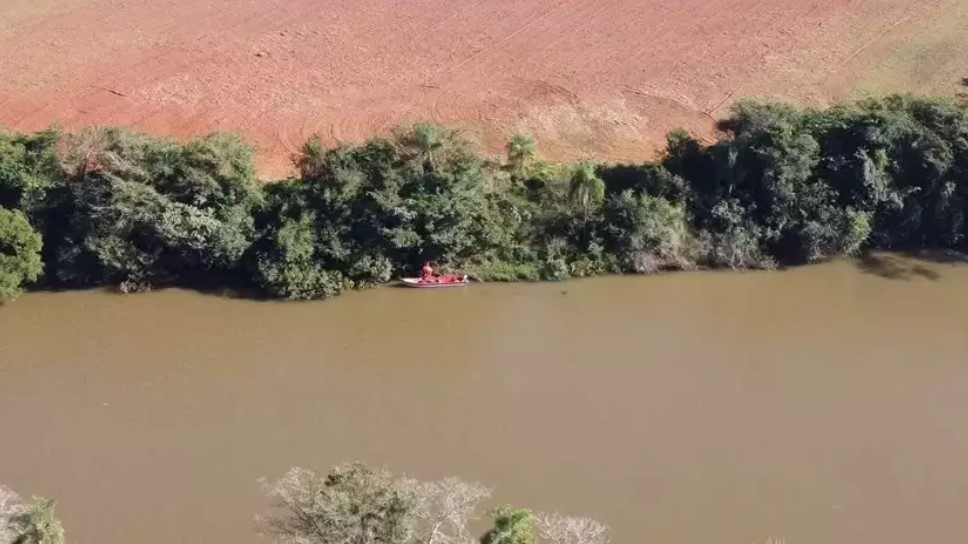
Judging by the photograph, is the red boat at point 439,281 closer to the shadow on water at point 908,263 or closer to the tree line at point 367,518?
the tree line at point 367,518

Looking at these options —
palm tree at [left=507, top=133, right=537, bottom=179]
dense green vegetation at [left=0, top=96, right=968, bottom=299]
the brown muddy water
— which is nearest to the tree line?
the brown muddy water

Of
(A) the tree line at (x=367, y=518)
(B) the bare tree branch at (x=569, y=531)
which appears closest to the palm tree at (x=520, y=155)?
(B) the bare tree branch at (x=569, y=531)

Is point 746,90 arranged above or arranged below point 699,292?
above

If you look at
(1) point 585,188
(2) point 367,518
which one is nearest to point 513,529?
(2) point 367,518

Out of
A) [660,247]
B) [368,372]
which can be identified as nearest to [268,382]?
[368,372]

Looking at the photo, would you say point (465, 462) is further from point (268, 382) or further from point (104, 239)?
point (104, 239)

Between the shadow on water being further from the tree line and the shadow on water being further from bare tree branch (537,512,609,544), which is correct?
the tree line
